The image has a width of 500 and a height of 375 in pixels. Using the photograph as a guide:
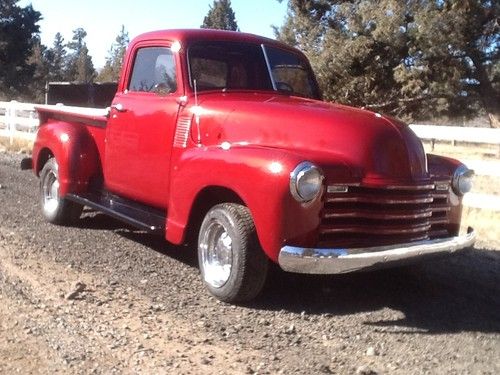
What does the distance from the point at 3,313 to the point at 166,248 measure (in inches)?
90.4

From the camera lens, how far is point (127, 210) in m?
6.79

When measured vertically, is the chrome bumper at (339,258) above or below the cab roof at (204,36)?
below

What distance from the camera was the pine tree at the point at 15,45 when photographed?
153 feet

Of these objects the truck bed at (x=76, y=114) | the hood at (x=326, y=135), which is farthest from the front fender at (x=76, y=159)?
the hood at (x=326, y=135)

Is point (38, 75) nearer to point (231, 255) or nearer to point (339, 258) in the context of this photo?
point (231, 255)

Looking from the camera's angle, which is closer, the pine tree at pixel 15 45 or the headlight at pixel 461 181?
the headlight at pixel 461 181

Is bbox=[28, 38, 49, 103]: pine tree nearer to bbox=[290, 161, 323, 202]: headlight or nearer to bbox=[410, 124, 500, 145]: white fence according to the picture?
bbox=[410, 124, 500, 145]: white fence

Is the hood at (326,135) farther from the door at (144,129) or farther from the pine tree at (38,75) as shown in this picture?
the pine tree at (38,75)

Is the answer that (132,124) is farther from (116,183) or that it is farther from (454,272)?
(454,272)

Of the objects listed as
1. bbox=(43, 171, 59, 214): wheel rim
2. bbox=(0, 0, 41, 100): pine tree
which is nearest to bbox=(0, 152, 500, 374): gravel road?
bbox=(43, 171, 59, 214): wheel rim

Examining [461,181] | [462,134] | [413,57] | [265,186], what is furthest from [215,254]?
[413,57]

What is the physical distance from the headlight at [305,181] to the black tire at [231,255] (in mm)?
491

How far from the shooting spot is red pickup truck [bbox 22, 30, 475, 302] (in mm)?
4934

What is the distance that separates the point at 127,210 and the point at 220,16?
65.9 meters
